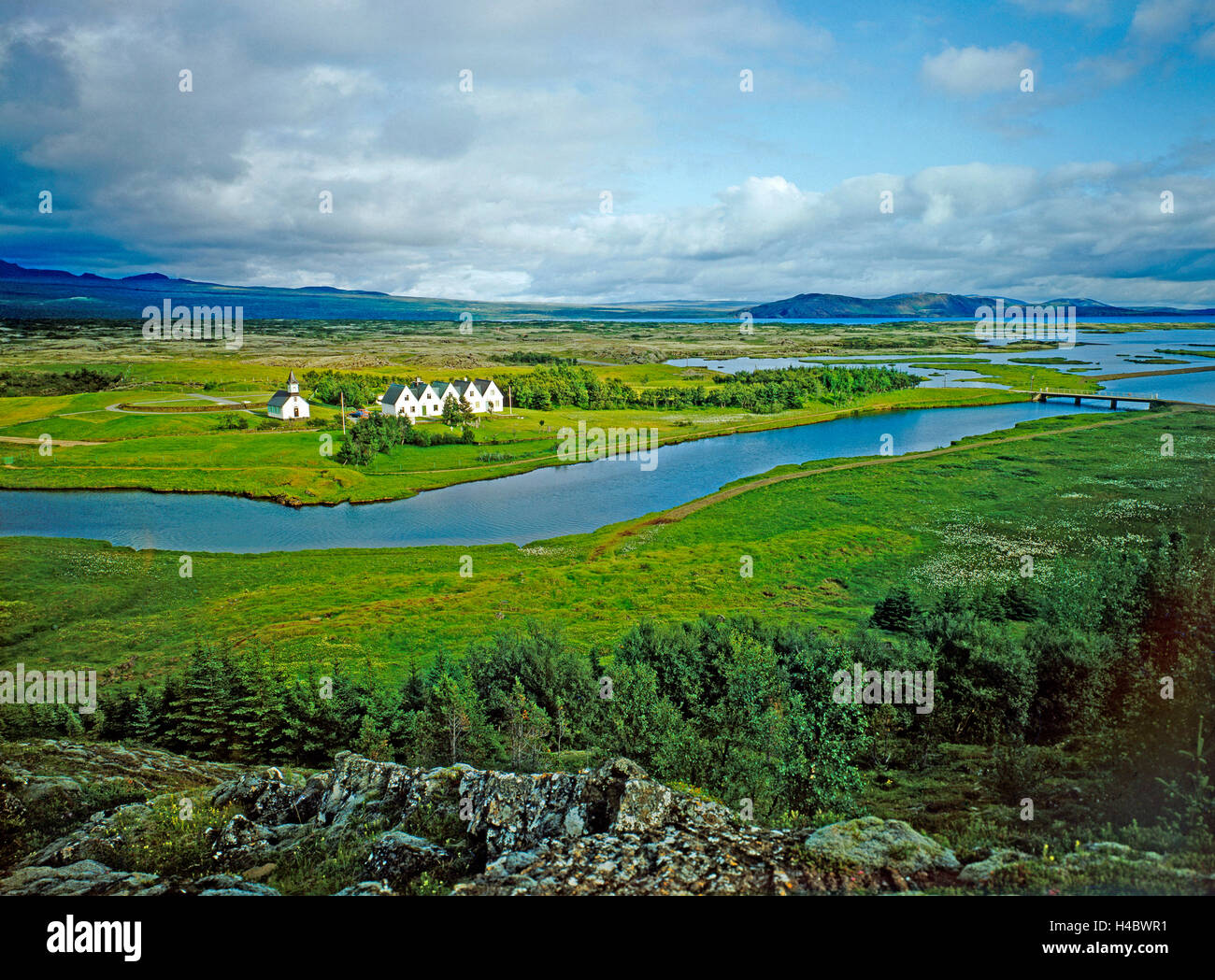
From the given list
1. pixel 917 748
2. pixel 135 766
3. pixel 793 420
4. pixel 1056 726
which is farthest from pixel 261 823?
pixel 793 420

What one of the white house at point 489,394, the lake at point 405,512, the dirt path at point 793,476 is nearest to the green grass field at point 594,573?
the dirt path at point 793,476

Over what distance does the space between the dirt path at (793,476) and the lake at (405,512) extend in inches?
88.5

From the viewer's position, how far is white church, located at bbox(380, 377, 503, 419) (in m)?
82.8

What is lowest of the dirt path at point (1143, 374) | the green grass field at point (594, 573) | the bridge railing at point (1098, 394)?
the green grass field at point (594, 573)

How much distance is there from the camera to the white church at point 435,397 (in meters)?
82.8

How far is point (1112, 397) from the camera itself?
9400 centimetres

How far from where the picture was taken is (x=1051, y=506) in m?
48.9

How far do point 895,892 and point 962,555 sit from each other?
35097mm

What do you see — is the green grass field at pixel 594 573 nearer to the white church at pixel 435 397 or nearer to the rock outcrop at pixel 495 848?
the rock outcrop at pixel 495 848

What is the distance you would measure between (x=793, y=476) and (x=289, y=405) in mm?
58876

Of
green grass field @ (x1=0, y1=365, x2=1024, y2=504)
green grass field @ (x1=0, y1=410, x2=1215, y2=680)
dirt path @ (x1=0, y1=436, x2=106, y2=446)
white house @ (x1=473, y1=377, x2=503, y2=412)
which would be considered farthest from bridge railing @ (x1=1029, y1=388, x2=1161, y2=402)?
dirt path @ (x1=0, y1=436, x2=106, y2=446)

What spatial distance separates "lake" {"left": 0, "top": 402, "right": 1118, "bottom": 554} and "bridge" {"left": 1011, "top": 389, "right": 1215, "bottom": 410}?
1932 inches
